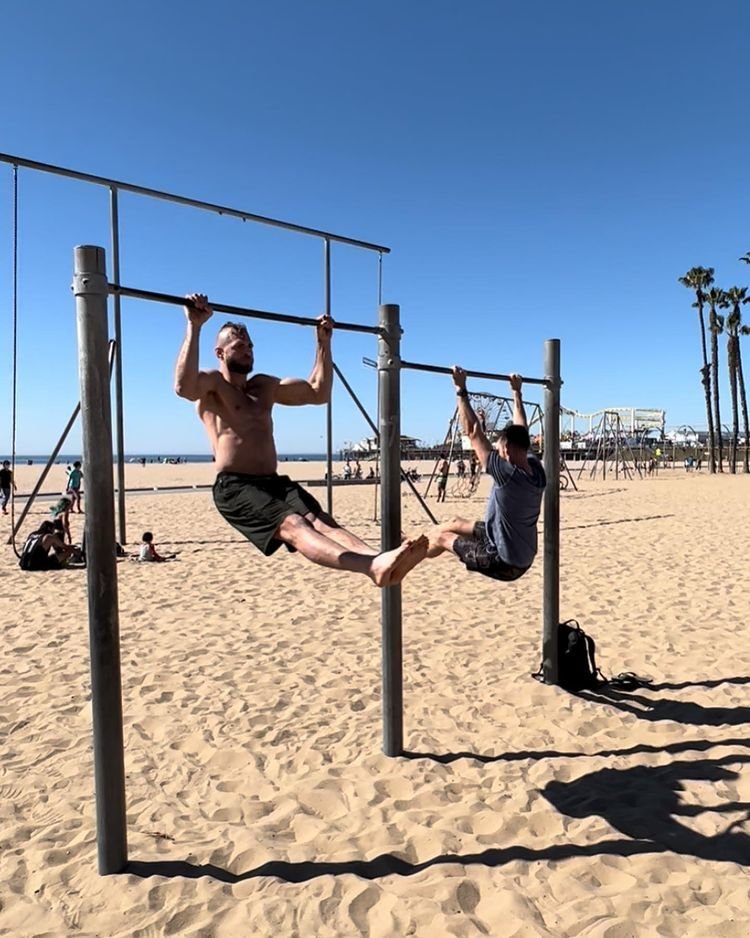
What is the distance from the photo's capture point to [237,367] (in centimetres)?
309

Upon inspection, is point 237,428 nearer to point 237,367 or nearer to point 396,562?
point 237,367

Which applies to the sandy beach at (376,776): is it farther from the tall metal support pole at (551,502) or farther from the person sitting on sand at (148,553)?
the person sitting on sand at (148,553)

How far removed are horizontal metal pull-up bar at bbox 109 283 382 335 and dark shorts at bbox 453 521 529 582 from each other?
4.23ft

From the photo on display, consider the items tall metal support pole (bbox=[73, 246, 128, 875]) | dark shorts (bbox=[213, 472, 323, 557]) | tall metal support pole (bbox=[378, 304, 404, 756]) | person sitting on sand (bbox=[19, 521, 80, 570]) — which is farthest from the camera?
person sitting on sand (bbox=[19, 521, 80, 570])

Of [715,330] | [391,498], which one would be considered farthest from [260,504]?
[715,330]

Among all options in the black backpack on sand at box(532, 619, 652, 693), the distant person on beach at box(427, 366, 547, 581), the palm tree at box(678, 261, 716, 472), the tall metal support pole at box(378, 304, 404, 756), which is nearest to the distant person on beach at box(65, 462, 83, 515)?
the black backpack on sand at box(532, 619, 652, 693)

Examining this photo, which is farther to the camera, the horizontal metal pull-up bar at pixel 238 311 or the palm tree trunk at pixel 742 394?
the palm tree trunk at pixel 742 394

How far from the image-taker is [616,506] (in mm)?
17703

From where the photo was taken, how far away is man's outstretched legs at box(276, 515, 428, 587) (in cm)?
253

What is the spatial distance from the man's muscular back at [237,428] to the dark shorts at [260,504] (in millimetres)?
59

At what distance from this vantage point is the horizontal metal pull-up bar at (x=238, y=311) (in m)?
2.77

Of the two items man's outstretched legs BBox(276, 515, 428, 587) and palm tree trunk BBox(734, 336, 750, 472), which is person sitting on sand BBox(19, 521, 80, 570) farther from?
palm tree trunk BBox(734, 336, 750, 472)

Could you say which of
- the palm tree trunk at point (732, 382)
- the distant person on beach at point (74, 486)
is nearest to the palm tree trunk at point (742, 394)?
the palm tree trunk at point (732, 382)

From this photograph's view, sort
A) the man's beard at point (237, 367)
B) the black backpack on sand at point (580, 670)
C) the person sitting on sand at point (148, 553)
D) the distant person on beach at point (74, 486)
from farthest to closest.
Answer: the distant person on beach at point (74, 486) → the person sitting on sand at point (148, 553) → the black backpack on sand at point (580, 670) → the man's beard at point (237, 367)
